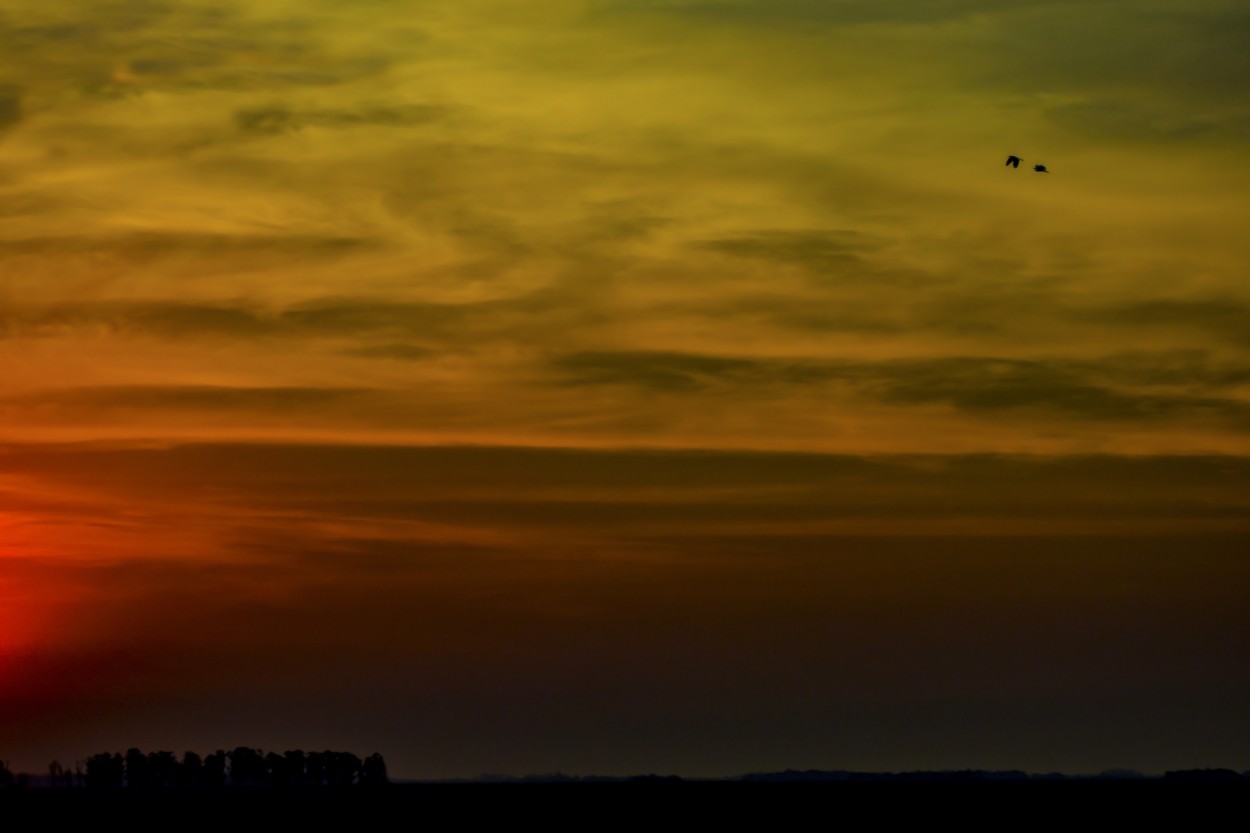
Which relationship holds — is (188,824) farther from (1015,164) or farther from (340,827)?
(1015,164)

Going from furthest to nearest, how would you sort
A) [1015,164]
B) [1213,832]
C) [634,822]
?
[634,822]
[1213,832]
[1015,164]

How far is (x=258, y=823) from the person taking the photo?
199 metres

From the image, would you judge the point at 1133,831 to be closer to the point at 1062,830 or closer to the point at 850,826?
the point at 1062,830

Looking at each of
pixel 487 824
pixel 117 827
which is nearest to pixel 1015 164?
pixel 487 824

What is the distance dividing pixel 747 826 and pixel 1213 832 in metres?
43.9

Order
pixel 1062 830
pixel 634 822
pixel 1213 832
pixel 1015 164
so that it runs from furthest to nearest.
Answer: pixel 634 822
pixel 1062 830
pixel 1213 832
pixel 1015 164

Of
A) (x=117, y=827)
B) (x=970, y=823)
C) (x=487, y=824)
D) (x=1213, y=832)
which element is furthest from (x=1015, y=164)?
(x=117, y=827)

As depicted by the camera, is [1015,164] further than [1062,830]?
No

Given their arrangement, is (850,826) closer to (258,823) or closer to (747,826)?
(747,826)

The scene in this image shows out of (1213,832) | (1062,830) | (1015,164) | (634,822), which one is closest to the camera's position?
(1015,164)

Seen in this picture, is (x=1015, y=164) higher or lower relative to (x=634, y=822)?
higher

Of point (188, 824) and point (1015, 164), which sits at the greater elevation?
point (1015, 164)

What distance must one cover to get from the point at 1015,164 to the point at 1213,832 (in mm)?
Result: 67984

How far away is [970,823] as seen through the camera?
193 m
